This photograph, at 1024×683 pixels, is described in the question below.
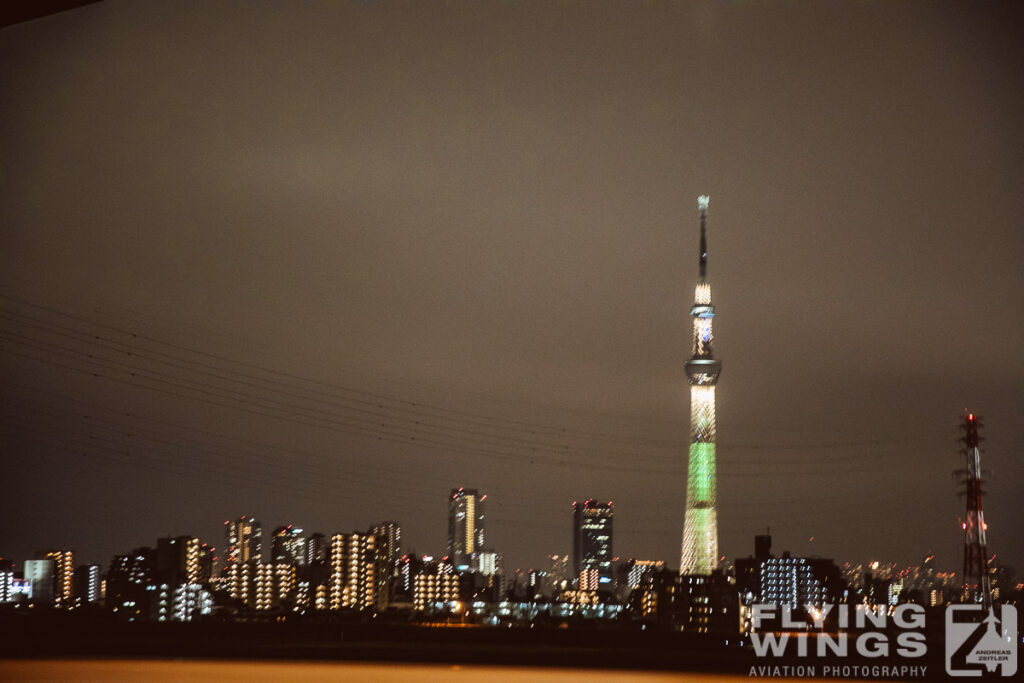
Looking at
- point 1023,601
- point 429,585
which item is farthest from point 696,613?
point 429,585

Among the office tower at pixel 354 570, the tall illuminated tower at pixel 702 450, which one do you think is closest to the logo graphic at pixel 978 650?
the tall illuminated tower at pixel 702 450

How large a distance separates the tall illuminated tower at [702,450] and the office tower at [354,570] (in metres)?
61.2

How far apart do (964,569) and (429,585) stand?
522 ft

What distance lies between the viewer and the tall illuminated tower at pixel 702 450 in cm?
14262

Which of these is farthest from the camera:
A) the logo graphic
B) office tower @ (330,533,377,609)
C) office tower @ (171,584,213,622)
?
office tower @ (330,533,377,609)

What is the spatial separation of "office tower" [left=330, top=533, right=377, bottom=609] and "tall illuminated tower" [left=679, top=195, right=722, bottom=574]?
6116 cm

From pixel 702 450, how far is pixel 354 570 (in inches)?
2757

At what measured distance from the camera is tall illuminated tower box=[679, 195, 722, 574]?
143 m

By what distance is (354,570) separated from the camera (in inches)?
7407

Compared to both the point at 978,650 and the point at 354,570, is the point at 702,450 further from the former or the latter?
the point at 978,650

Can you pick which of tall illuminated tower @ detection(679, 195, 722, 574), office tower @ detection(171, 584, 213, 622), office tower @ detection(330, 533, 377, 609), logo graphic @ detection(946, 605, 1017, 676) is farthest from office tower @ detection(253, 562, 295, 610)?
logo graphic @ detection(946, 605, 1017, 676)

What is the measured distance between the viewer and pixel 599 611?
146 metres

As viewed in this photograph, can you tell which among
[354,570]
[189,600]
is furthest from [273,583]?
[189,600]

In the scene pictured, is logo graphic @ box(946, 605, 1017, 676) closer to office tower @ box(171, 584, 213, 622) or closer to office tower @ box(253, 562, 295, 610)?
office tower @ box(171, 584, 213, 622)
